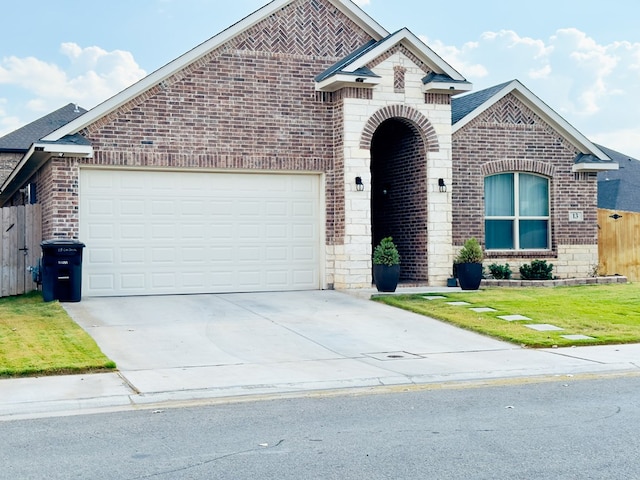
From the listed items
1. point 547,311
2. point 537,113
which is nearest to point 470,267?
point 547,311

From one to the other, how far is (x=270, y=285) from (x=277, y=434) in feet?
39.0

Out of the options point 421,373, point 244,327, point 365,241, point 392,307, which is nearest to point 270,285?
point 365,241

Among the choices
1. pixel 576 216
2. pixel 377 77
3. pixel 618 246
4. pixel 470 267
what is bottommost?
pixel 470 267

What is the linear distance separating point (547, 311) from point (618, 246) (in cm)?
832

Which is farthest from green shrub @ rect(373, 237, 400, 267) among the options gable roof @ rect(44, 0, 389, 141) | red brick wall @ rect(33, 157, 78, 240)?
red brick wall @ rect(33, 157, 78, 240)

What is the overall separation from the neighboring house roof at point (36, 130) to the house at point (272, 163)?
18424mm

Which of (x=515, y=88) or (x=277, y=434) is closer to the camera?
(x=277, y=434)

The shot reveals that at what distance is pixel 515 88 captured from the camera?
70.7ft

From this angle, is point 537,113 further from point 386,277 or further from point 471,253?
point 386,277

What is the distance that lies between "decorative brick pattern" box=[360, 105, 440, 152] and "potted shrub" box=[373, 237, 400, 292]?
2389 millimetres

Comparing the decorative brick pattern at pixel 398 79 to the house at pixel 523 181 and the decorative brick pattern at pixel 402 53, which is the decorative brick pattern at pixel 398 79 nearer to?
the decorative brick pattern at pixel 402 53

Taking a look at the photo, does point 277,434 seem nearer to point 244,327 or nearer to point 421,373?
point 421,373

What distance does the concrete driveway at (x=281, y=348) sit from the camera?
33.4 feet

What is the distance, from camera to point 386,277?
1844 centimetres
